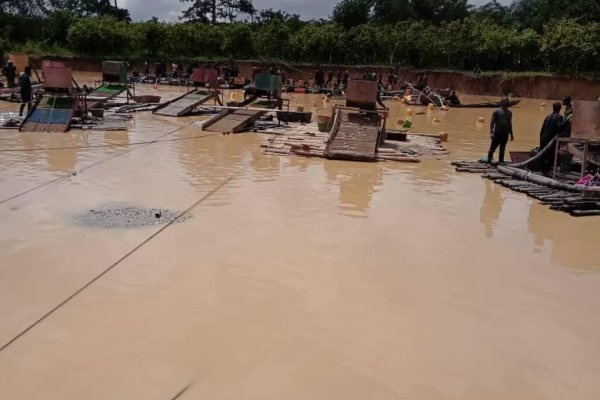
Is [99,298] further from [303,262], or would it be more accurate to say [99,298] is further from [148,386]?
[303,262]

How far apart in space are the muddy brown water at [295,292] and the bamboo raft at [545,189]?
0.68 ft

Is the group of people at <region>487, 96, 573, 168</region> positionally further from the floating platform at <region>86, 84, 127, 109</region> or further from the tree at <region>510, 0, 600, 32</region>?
the tree at <region>510, 0, 600, 32</region>

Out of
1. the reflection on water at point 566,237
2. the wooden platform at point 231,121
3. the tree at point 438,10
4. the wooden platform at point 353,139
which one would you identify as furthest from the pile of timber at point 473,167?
the tree at point 438,10

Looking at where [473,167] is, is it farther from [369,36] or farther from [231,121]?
[369,36]

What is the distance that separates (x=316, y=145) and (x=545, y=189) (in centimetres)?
480

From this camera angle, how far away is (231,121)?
49.2 ft

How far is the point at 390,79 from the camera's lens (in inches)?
1225

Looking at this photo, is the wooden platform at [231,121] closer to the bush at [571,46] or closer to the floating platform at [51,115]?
the floating platform at [51,115]

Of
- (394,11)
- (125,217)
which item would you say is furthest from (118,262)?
(394,11)

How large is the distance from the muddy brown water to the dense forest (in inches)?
1026

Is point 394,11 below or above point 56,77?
above

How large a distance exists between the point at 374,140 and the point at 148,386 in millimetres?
9020

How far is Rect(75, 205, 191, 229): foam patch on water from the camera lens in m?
6.81

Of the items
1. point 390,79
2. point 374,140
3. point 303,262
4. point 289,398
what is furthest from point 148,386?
point 390,79
